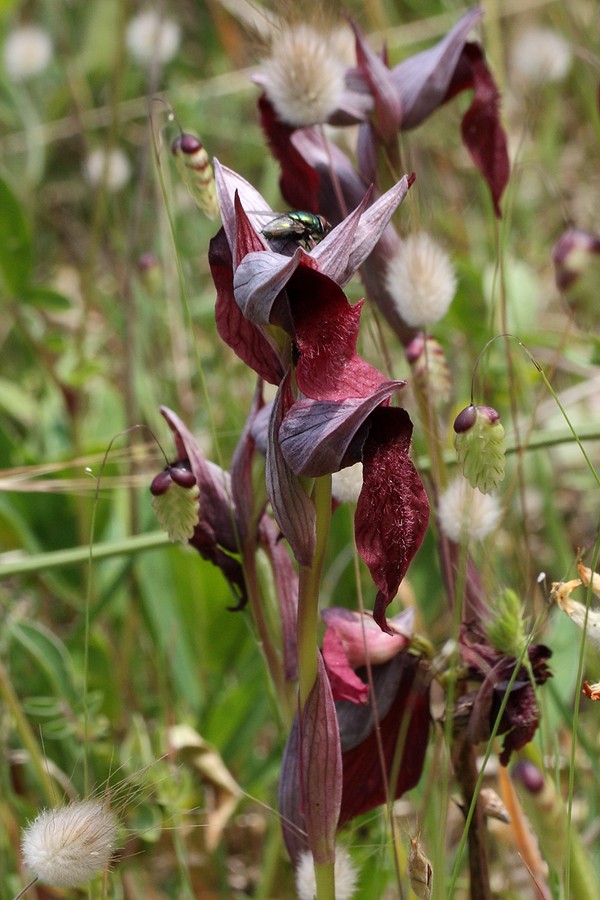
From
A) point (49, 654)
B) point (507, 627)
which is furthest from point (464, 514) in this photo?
point (49, 654)

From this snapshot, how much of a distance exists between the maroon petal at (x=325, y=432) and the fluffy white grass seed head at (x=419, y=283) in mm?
312

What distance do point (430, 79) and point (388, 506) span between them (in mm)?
561

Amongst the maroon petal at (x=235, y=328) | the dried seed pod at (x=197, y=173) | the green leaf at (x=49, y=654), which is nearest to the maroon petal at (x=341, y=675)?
the maroon petal at (x=235, y=328)

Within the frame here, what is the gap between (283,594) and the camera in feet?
3.07

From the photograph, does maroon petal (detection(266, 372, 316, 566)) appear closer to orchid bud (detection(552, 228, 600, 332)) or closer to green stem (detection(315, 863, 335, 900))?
green stem (detection(315, 863, 335, 900))

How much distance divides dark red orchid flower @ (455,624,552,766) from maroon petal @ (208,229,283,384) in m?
0.30

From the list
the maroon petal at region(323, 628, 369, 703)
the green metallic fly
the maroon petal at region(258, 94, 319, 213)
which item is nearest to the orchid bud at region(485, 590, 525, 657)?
the maroon petal at region(323, 628, 369, 703)

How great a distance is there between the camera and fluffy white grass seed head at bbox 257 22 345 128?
97 centimetres

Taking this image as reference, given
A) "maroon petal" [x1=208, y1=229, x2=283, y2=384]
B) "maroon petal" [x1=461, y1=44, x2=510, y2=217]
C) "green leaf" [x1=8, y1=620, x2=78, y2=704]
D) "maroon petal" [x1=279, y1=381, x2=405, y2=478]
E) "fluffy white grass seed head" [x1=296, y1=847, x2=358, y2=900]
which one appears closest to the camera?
"maroon petal" [x1=279, y1=381, x2=405, y2=478]

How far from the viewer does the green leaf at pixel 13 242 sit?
182cm

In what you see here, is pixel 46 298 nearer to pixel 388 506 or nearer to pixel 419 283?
pixel 419 283

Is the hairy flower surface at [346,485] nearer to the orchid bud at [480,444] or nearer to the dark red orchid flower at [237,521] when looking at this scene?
the dark red orchid flower at [237,521]

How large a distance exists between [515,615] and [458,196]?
1978 millimetres

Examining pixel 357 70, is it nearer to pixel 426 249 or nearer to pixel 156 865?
pixel 426 249
